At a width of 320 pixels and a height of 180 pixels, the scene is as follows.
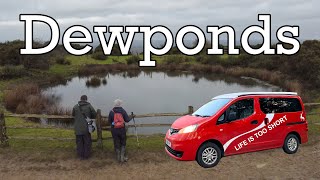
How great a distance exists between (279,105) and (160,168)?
18.0ft

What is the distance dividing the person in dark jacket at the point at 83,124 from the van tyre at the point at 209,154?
5.96 metres

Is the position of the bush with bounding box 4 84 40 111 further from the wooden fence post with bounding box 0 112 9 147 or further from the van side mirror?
the van side mirror

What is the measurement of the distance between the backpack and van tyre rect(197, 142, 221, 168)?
4814 mm

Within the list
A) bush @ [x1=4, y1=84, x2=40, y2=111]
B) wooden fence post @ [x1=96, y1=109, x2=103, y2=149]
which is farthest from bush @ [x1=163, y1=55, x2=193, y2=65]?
wooden fence post @ [x1=96, y1=109, x2=103, y2=149]

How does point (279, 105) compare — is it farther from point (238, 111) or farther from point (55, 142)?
point (55, 142)

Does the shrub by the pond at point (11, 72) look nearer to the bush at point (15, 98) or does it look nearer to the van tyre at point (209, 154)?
the bush at point (15, 98)

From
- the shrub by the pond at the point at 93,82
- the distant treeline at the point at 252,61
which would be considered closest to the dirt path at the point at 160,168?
the distant treeline at the point at 252,61

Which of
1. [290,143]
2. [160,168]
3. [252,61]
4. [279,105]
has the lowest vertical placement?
[160,168]

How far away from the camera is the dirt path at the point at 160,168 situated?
1341cm

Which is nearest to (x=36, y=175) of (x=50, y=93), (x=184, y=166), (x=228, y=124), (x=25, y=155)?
(x=25, y=155)

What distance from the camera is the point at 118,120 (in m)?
13.7

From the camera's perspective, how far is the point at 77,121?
14.6m

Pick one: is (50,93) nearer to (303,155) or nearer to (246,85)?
(246,85)

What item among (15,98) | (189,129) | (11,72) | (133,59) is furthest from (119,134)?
(133,59)
